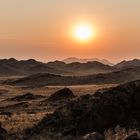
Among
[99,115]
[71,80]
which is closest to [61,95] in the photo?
[99,115]

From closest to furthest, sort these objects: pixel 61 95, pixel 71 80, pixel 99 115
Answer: pixel 99 115, pixel 61 95, pixel 71 80

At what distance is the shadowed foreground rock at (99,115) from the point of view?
23500mm

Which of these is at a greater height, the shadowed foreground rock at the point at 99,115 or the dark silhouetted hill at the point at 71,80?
the dark silhouetted hill at the point at 71,80

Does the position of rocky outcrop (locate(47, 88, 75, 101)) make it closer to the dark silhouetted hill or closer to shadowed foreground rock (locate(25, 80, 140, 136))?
shadowed foreground rock (locate(25, 80, 140, 136))

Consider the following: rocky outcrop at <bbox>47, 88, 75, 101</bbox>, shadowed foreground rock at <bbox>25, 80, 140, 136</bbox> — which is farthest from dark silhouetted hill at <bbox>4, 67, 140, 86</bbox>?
shadowed foreground rock at <bbox>25, 80, 140, 136</bbox>

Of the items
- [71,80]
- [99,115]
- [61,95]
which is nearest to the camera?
[99,115]

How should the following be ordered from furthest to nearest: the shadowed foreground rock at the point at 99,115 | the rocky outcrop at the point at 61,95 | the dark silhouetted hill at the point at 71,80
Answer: the dark silhouetted hill at the point at 71,80 < the rocky outcrop at the point at 61,95 < the shadowed foreground rock at the point at 99,115

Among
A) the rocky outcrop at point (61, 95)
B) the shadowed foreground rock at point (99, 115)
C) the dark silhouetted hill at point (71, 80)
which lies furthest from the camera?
the dark silhouetted hill at point (71, 80)

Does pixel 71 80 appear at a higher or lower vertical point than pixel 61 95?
higher

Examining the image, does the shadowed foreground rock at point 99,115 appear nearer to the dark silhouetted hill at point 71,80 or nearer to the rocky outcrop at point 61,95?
the rocky outcrop at point 61,95

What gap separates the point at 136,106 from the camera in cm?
2536

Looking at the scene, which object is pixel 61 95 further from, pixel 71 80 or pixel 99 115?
pixel 71 80

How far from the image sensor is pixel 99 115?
78.9 feet

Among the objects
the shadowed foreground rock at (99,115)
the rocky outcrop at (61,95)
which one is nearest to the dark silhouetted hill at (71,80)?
the rocky outcrop at (61,95)
